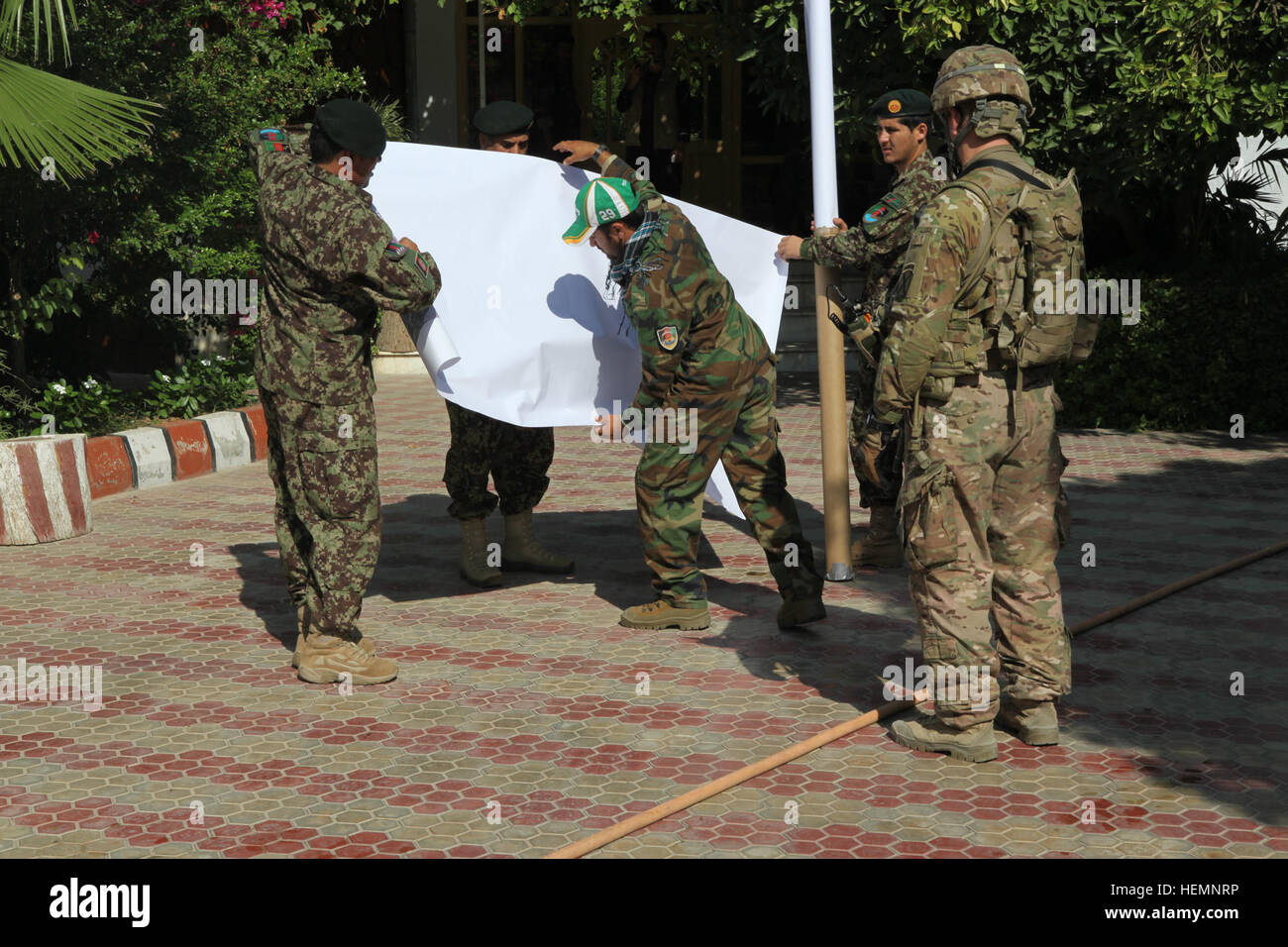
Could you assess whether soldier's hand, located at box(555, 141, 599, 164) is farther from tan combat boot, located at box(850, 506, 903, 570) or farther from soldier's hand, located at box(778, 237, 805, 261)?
tan combat boot, located at box(850, 506, 903, 570)

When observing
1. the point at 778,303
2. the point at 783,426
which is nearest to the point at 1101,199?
the point at 783,426

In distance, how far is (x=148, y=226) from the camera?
1047 centimetres

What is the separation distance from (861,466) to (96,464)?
15.7 feet

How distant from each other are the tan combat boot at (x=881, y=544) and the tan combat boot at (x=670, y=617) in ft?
4.26

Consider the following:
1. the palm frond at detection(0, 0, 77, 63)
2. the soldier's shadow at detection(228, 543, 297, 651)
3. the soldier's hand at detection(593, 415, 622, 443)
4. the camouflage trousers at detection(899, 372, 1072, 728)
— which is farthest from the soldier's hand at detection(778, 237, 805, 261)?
the palm frond at detection(0, 0, 77, 63)

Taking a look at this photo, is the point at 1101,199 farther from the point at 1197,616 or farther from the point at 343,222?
the point at 343,222

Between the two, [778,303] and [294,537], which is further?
[778,303]

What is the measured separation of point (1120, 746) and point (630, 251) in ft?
8.65

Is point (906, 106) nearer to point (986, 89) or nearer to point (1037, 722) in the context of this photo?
point (986, 89)

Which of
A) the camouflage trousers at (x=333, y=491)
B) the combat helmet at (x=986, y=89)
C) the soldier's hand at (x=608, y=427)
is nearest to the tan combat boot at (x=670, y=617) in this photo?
the soldier's hand at (x=608, y=427)

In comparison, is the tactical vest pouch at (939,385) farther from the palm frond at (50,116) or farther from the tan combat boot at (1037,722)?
the palm frond at (50,116)

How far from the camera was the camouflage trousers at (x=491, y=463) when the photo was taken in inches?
292

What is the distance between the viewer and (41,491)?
27.4ft

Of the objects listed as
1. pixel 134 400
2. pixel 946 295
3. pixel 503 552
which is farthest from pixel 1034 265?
pixel 134 400
